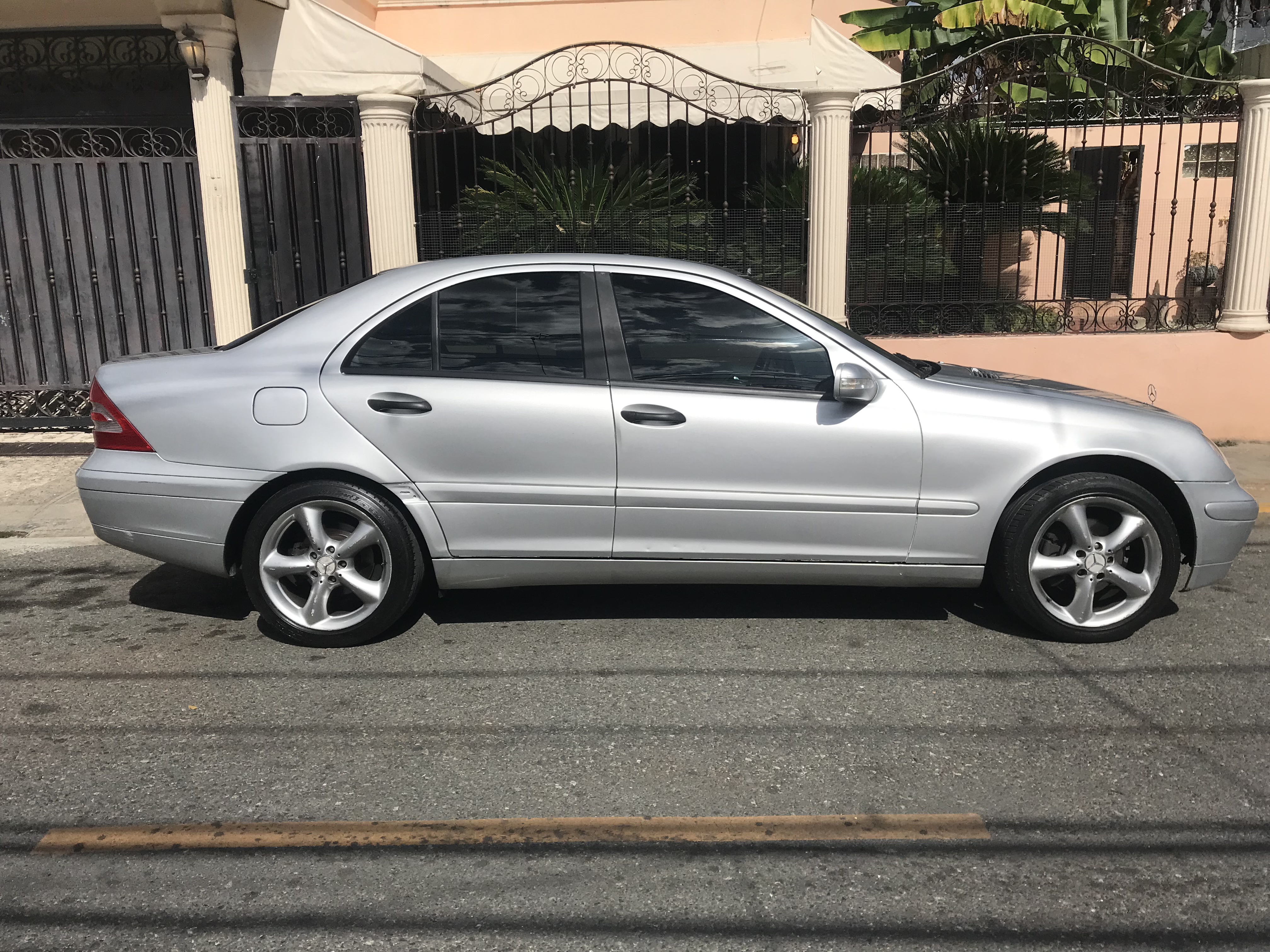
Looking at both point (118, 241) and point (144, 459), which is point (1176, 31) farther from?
point (144, 459)

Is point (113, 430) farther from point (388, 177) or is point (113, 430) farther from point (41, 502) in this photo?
point (388, 177)

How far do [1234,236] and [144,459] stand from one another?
8.27 m

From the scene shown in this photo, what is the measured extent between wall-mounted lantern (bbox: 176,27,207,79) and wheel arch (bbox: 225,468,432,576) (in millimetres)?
5398

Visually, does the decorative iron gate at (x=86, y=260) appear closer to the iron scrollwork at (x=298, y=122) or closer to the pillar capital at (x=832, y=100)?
the iron scrollwork at (x=298, y=122)

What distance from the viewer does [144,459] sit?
4.73m

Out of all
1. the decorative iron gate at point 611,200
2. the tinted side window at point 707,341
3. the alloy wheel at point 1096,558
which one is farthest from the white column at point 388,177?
the alloy wheel at point 1096,558

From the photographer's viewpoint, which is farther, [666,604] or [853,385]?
[666,604]

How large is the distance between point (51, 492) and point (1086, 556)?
22.1ft

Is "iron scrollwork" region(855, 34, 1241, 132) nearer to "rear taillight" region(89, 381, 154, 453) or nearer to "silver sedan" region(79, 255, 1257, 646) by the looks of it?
"silver sedan" region(79, 255, 1257, 646)

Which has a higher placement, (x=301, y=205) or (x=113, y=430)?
(x=301, y=205)

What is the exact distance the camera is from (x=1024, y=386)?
4977 mm

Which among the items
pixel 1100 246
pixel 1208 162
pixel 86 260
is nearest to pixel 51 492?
pixel 86 260

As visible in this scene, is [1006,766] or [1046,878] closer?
[1046,878]

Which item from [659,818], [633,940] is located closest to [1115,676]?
[659,818]
